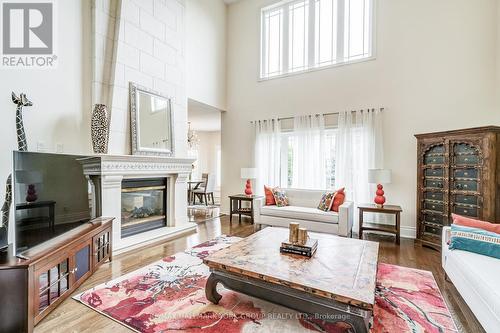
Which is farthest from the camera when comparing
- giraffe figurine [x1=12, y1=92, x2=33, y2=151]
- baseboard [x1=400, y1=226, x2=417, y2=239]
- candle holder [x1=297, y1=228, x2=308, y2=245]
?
baseboard [x1=400, y1=226, x2=417, y2=239]

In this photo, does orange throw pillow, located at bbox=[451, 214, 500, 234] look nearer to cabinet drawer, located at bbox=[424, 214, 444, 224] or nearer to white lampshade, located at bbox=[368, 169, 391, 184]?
cabinet drawer, located at bbox=[424, 214, 444, 224]

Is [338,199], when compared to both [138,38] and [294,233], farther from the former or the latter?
[138,38]

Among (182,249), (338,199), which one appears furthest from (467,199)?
(182,249)

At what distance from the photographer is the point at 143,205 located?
4199mm

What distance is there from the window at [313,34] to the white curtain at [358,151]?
4.08 ft

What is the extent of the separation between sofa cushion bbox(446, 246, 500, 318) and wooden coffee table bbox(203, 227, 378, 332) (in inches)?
26.2

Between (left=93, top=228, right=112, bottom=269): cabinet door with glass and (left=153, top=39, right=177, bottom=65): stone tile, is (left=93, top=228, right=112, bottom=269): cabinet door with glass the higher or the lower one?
the lower one

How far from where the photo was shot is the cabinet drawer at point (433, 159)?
3.62m

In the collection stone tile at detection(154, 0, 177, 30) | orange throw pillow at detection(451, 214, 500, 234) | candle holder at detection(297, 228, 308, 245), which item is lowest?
candle holder at detection(297, 228, 308, 245)

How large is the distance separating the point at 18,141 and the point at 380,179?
16.1 ft

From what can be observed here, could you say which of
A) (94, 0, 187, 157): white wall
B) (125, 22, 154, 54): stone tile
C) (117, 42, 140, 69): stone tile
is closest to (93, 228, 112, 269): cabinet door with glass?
(94, 0, 187, 157): white wall

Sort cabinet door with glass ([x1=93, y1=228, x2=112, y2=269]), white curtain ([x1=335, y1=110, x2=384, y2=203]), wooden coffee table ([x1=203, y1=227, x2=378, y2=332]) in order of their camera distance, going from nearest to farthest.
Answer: wooden coffee table ([x1=203, y1=227, x2=378, y2=332])
cabinet door with glass ([x1=93, y1=228, x2=112, y2=269])
white curtain ([x1=335, y1=110, x2=384, y2=203])

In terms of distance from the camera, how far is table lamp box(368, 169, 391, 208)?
4.09 metres

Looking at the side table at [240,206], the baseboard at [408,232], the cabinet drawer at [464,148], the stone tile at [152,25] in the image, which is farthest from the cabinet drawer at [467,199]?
the stone tile at [152,25]
